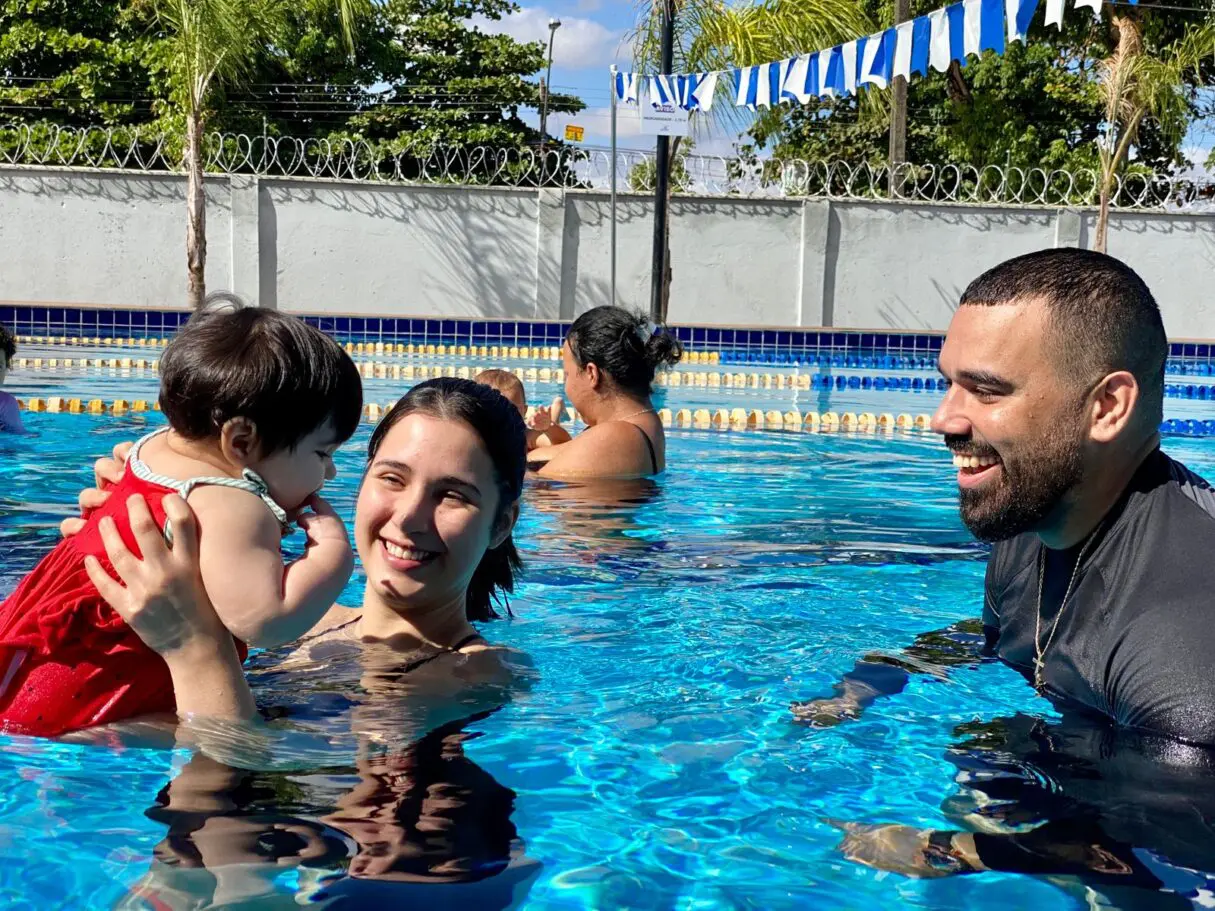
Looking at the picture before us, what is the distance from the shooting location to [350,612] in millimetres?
3633

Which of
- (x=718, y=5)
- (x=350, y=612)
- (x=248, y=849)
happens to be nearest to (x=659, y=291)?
(x=718, y=5)

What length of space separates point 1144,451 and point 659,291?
15711 millimetres

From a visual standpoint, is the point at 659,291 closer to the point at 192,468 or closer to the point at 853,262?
the point at 853,262

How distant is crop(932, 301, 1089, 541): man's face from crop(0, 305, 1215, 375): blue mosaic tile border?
50.6 ft

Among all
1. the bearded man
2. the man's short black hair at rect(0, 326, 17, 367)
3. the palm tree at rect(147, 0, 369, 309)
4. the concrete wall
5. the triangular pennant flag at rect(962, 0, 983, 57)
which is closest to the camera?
the bearded man

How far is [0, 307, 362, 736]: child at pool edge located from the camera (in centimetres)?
250

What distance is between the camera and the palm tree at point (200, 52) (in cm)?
1850

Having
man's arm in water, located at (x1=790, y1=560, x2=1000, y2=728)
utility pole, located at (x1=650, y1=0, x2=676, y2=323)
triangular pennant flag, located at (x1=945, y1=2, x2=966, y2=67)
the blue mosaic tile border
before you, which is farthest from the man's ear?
the blue mosaic tile border

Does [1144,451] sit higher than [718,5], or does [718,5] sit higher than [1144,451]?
[718,5]

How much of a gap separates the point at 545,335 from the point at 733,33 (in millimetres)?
5128

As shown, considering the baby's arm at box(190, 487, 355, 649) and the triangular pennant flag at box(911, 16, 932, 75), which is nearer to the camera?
the baby's arm at box(190, 487, 355, 649)

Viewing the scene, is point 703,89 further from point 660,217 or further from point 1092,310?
point 1092,310

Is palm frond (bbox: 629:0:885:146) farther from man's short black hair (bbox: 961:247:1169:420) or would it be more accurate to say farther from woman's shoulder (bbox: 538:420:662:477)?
man's short black hair (bbox: 961:247:1169:420)

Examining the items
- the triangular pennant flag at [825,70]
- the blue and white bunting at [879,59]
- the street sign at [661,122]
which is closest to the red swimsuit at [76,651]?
the blue and white bunting at [879,59]
